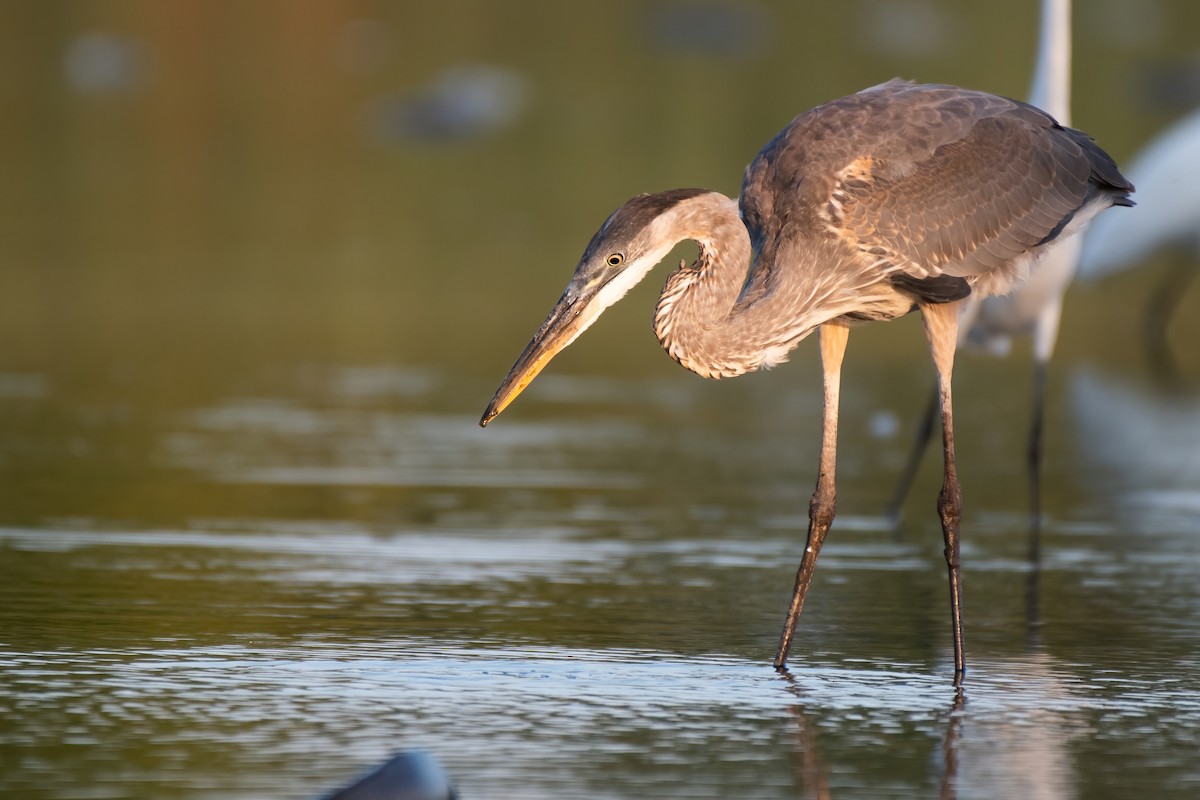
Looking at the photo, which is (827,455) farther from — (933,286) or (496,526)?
(496,526)

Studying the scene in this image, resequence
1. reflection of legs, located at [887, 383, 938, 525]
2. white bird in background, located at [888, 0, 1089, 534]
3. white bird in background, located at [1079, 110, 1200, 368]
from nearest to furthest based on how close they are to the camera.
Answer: reflection of legs, located at [887, 383, 938, 525]
white bird in background, located at [888, 0, 1089, 534]
white bird in background, located at [1079, 110, 1200, 368]

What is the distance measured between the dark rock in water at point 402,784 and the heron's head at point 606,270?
198cm

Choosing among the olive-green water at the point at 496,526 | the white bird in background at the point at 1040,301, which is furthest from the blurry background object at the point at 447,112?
the white bird in background at the point at 1040,301

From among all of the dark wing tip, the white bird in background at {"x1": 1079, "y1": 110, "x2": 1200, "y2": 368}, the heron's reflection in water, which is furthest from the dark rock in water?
the white bird in background at {"x1": 1079, "y1": 110, "x2": 1200, "y2": 368}

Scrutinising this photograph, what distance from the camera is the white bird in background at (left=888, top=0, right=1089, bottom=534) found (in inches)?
441

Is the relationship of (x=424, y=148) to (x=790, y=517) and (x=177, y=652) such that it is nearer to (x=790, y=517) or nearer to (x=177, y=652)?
(x=790, y=517)

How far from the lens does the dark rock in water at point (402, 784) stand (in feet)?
16.7

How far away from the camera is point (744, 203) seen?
775cm

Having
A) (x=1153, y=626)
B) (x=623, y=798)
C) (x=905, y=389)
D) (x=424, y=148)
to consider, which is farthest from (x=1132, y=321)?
(x=623, y=798)

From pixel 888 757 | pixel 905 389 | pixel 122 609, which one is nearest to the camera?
pixel 888 757

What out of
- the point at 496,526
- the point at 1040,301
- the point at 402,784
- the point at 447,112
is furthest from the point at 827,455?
the point at 447,112

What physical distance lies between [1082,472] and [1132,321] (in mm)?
9418

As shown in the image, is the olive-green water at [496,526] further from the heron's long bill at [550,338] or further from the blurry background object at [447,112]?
the blurry background object at [447,112]

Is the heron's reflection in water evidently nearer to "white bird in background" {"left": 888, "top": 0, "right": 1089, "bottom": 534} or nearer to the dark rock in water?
the dark rock in water
